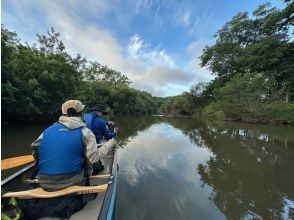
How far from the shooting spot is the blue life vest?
9.34ft

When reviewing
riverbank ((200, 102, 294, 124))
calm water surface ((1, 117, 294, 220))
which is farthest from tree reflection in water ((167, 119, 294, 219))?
riverbank ((200, 102, 294, 124))

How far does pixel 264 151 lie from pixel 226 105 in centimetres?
2043

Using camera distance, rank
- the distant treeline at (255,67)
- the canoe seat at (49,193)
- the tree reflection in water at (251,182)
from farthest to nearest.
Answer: the distant treeline at (255,67)
the tree reflection in water at (251,182)
the canoe seat at (49,193)

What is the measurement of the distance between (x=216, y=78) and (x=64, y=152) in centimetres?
3745

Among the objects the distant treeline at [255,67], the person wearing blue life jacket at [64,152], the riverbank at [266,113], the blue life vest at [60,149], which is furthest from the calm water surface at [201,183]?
the riverbank at [266,113]

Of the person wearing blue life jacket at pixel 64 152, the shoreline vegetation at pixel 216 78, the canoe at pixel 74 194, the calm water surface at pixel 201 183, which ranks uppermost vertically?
the shoreline vegetation at pixel 216 78

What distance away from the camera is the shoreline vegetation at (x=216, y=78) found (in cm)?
1379

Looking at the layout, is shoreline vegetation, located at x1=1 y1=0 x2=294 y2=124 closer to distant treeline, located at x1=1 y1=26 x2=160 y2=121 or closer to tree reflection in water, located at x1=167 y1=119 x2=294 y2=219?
distant treeline, located at x1=1 y1=26 x2=160 y2=121

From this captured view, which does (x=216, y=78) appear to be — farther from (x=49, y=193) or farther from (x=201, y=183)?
(x=49, y=193)

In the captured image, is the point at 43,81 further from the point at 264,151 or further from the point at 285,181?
the point at 285,181

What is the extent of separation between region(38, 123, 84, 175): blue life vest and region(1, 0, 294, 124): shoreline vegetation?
12.4 metres

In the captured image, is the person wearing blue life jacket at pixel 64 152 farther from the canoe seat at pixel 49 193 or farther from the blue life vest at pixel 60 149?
the canoe seat at pixel 49 193

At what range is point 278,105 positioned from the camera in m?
26.2

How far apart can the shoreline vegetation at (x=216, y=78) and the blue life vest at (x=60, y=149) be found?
12374 mm
